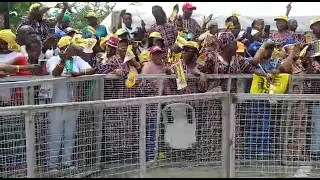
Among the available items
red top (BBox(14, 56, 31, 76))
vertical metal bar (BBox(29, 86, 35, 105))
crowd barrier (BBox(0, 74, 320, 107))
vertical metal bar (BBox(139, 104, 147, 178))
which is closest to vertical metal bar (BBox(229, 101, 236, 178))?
vertical metal bar (BBox(139, 104, 147, 178))

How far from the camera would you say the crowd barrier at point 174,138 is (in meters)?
5.01

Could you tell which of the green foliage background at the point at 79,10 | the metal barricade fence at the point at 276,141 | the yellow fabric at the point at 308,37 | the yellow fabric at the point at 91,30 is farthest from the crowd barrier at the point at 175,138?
the green foliage background at the point at 79,10

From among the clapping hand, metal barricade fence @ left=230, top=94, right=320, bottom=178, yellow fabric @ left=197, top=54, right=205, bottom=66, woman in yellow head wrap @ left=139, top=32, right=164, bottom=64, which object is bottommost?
metal barricade fence @ left=230, top=94, right=320, bottom=178

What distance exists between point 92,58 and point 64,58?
55.8 inches

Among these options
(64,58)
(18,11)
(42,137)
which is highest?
(18,11)

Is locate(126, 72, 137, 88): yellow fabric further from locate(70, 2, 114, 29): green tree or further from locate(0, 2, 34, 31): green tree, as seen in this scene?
locate(0, 2, 34, 31): green tree

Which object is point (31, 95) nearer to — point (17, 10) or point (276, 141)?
point (276, 141)

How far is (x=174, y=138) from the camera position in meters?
5.13

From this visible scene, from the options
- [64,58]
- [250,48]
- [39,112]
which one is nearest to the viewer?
[39,112]

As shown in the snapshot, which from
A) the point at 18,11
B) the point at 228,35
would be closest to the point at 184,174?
the point at 228,35

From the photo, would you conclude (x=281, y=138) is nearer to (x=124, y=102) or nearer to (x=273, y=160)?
(x=273, y=160)

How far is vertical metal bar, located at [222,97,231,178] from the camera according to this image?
16.9ft

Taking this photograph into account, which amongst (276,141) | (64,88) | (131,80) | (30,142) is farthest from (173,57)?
(30,142)

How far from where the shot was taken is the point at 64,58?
21.5ft
